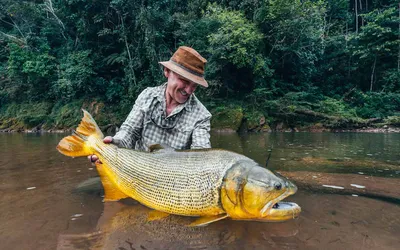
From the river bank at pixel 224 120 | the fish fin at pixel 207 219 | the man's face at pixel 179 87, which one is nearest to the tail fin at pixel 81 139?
the man's face at pixel 179 87

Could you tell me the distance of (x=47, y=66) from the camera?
2122 cm

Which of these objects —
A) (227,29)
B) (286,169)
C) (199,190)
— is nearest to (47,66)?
(227,29)

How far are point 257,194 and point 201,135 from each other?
1282 millimetres

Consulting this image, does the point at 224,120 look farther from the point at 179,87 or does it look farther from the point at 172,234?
the point at 172,234

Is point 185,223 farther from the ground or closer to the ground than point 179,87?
closer to the ground

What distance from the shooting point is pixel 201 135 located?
306 centimetres

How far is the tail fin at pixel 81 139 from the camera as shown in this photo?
285 centimetres

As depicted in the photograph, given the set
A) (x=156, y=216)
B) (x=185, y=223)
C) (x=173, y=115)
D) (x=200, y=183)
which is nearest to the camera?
(x=200, y=183)

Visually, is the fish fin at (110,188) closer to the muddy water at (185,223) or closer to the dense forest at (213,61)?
the muddy water at (185,223)

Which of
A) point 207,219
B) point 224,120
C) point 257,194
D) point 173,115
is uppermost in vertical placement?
point 173,115

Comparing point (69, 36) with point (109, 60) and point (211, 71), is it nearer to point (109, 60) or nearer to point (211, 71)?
point (109, 60)

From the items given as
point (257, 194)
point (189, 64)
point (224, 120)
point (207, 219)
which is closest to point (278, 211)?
point (257, 194)

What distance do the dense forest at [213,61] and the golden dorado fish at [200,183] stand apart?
48.4 ft

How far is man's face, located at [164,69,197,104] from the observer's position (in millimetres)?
3026
